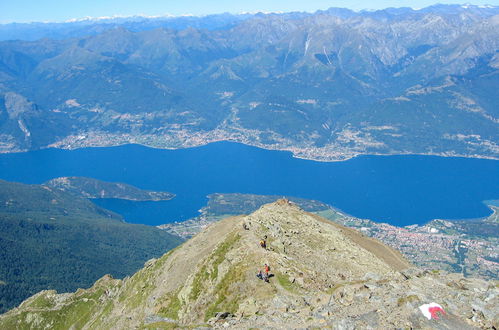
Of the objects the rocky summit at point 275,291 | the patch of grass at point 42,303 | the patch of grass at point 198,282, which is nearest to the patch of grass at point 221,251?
the rocky summit at point 275,291

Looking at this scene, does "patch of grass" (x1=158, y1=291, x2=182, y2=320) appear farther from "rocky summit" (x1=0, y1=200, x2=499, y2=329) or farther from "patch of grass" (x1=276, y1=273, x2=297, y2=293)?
"patch of grass" (x1=276, y1=273, x2=297, y2=293)

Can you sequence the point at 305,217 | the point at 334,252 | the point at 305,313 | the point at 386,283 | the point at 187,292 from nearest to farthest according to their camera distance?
the point at 305,313 → the point at 386,283 → the point at 187,292 → the point at 334,252 → the point at 305,217

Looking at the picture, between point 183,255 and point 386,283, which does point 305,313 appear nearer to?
point 386,283

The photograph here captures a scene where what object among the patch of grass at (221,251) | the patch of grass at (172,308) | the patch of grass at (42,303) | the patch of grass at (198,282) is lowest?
the patch of grass at (42,303)

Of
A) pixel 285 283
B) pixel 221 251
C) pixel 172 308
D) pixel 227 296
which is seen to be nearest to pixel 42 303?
pixel 172 308

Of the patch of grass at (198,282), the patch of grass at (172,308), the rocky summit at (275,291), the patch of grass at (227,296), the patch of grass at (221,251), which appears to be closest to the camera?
the rocky summit at (275,291)

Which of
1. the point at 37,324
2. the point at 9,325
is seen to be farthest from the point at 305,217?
the point at 9,325

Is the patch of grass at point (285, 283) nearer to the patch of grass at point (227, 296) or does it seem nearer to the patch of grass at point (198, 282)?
the patch of grass at point (227, 296)

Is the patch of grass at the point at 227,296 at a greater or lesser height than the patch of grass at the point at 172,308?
greater
